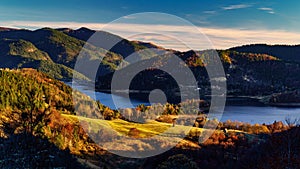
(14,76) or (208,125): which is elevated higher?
(14,76)

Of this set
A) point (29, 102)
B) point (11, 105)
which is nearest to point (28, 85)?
point (29, 102)

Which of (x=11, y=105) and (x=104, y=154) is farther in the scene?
(x=11, y=105)

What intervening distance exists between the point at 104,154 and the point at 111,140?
193 inches

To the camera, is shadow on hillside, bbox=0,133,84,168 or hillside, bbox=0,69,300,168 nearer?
shadow on hillside, bbox=0,133,84,168

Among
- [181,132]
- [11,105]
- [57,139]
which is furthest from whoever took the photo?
[181,132]

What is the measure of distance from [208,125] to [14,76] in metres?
53.1

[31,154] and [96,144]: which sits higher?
[31,154]

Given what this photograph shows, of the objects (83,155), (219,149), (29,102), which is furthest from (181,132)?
(29,102)

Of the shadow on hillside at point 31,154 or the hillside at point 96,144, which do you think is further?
the hillside at point 96,144

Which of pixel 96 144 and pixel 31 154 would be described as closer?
pixel 31 154

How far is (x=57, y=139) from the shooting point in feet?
191

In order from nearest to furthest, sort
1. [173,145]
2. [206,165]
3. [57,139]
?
[206,165]
[57,139]
[173,145]

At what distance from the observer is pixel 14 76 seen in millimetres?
93500

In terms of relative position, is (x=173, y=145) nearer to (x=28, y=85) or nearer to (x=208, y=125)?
(x=208, y=125)
